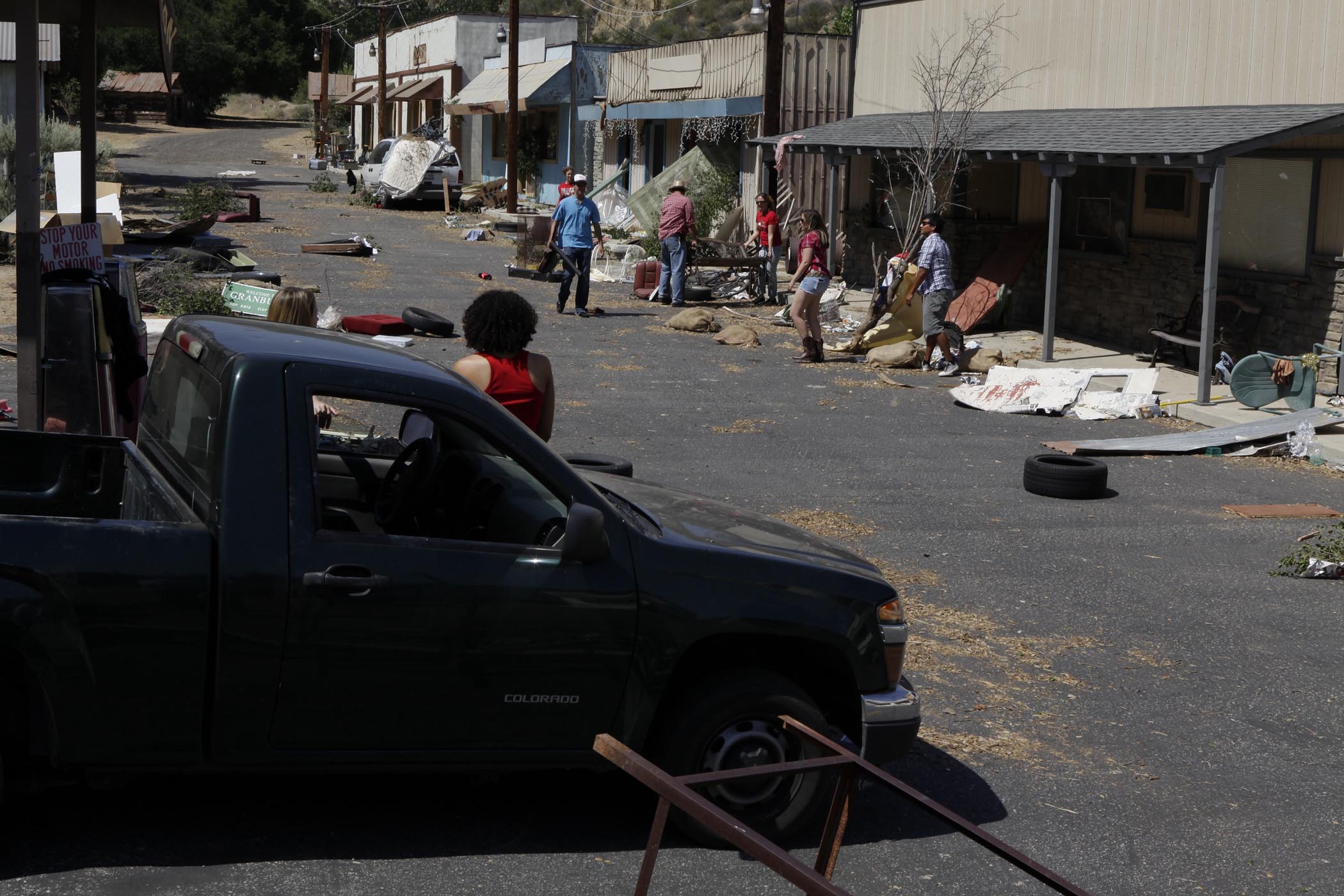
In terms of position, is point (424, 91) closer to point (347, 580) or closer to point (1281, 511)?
point (1281, 511)

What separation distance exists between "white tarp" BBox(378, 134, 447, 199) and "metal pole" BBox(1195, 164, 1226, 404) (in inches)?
1111

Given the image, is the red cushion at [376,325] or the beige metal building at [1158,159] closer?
the beige metal building at [1158,159]

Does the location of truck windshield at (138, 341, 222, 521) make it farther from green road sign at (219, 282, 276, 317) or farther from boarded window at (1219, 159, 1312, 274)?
boarded window at (1219, 159, 1312, 274)

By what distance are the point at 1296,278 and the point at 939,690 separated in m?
11.1

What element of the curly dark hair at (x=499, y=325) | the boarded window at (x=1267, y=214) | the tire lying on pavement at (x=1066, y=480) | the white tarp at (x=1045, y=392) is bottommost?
the tire lying on pavement at (x=1066, y=480)

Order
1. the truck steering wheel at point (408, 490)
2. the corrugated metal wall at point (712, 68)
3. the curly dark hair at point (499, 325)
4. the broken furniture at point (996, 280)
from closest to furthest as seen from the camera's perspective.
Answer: the truck steering wheel at point (408, 490) < the curly dark hair at point (499, 325) < the broken furniture at point (996, 280) < the corrugated metal wall at point (712, 68)

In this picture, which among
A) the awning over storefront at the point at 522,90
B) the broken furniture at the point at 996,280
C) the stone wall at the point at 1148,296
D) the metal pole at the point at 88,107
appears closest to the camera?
the metal pole at the point at 88,107

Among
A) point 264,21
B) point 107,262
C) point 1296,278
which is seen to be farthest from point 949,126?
point 264,21

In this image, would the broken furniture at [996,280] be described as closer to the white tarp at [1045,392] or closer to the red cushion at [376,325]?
the white tarp at [1045,392]

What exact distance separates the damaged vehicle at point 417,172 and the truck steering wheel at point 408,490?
35784 millimetres

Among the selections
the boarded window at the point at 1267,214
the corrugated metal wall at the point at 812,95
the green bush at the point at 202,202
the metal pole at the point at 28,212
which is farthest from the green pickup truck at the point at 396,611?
the green bush at the point at 202,202

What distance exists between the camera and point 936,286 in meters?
16.5

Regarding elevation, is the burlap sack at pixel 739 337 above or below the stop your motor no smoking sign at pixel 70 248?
below

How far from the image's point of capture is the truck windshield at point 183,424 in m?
4.22
